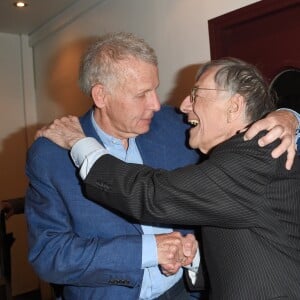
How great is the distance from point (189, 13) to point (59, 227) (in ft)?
5.80

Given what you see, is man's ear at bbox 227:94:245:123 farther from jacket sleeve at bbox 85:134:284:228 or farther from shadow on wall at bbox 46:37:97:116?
shadow on wall at bbox 46:37:97:116

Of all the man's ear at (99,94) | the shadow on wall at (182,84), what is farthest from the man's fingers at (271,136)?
the shadow on wall at (182,84)

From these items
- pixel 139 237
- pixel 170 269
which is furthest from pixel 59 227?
pixel 170 269

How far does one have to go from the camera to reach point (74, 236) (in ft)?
4.06

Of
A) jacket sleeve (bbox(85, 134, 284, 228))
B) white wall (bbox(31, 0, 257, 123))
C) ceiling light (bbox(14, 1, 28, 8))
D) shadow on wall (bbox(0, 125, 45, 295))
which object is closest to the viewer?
A: jacket sleeve (bbox(85, 134, 284, 228))

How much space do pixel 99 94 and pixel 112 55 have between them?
0.50 ft

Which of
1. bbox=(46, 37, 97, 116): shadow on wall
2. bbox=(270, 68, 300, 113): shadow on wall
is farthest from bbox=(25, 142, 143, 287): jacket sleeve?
bbox=(46, 37, 97, 116): shadow on wall

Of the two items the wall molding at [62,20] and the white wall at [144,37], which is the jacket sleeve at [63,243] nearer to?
the white wall at [144,37]

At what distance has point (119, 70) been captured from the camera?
1.35 metres

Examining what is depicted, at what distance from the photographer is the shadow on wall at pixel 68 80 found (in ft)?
11.9

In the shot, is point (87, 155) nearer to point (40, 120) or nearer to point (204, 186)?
point (204, 186)

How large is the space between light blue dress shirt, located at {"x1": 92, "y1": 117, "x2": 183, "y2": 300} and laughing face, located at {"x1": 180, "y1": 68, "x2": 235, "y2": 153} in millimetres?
317

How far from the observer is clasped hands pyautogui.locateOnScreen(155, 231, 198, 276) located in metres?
1.19

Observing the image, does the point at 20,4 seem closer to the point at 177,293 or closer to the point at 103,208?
the point at 103,208
